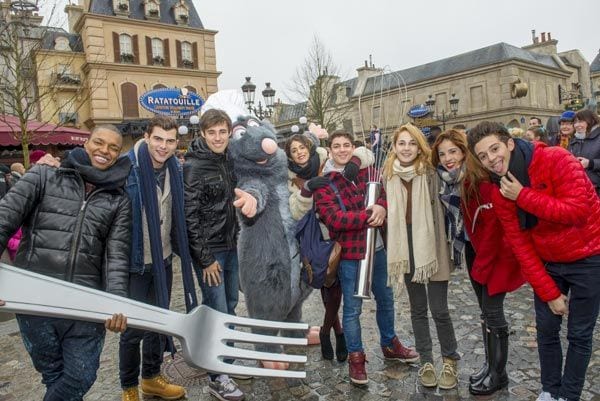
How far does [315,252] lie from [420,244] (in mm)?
780

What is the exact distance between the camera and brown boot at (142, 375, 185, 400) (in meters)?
3.22

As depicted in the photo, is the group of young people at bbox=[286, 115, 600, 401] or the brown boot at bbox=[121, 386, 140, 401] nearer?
the group of young people at bbox=[286, 115, 600, 401]

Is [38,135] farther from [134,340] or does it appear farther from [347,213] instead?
[347,213]

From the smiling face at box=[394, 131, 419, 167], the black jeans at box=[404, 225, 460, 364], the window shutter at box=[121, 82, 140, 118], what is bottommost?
the black jeans at box=[404, 225, 460, 364]

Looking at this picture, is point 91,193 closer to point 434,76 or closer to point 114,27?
point 114,27

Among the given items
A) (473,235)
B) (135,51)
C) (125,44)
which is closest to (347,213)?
(473,235)

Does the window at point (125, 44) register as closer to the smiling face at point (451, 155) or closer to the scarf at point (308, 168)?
the scarf at point (308, 168)

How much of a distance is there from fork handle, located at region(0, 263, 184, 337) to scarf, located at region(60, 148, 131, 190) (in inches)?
30.0

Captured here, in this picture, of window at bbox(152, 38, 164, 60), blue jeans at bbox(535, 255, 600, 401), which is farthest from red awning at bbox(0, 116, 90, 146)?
window at bbox(152, 38, 164, 60)

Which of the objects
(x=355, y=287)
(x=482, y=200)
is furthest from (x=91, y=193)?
(x=482, y=200)

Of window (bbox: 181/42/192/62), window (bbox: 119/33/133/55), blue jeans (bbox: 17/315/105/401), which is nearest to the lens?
blue jeans (bbox: 17/315/105/401)

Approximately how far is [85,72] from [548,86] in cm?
3287

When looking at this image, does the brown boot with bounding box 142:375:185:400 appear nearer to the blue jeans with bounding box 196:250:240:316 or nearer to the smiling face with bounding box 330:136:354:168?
the blue jeans with bounding box 196:250:240:316

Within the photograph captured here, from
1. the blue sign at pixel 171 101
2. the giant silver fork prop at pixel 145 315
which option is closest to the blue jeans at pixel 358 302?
the giant silver fork prop at pixel 145 315
